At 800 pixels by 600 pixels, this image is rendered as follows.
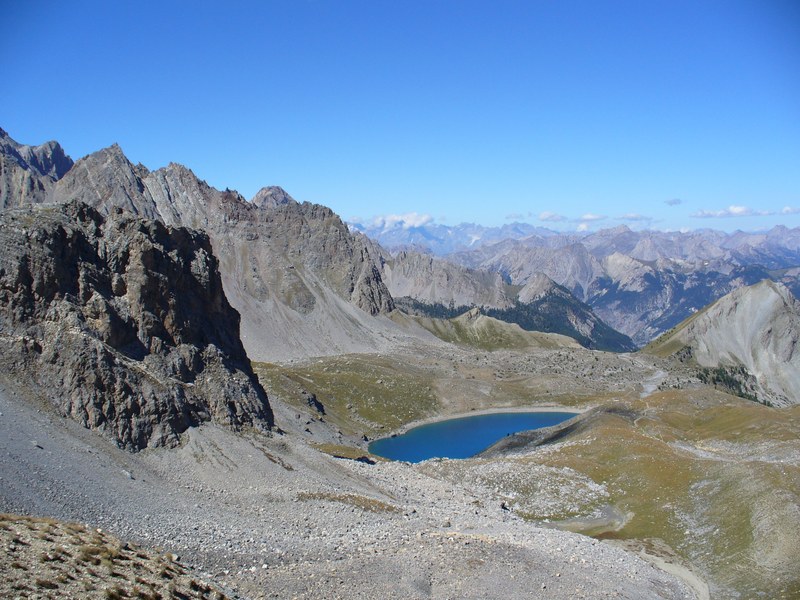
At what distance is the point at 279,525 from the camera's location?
4438cm

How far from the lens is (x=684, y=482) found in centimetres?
7669

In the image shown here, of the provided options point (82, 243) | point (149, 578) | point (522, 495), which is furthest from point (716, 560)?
point (82, 243)

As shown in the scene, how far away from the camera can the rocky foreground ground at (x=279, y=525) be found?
3650cm

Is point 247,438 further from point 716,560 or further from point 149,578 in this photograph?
point 716,560

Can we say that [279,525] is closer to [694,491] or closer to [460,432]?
[694,491]

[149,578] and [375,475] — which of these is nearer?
[149,578]

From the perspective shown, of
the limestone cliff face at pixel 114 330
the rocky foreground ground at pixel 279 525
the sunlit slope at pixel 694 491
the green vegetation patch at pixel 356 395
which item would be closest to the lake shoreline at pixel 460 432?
the green vegetation patch at pixel 356 395

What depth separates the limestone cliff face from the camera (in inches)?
2089

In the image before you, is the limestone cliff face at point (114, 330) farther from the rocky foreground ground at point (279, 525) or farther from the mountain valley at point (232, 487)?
the rocky foreground ground at point (279, 525)

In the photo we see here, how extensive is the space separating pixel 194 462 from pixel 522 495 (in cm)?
4398

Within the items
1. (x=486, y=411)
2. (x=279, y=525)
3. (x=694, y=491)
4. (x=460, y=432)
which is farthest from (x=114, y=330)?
(x=486, y=411)

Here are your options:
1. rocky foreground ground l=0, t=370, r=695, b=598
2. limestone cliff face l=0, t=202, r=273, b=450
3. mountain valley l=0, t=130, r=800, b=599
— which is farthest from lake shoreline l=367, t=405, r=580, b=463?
rocky foreground ground l=0, t=370, r=695, b=598

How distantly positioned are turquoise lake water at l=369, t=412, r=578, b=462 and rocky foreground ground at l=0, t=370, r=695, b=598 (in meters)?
83.7

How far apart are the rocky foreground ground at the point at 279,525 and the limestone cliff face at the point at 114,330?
2.88 meters
